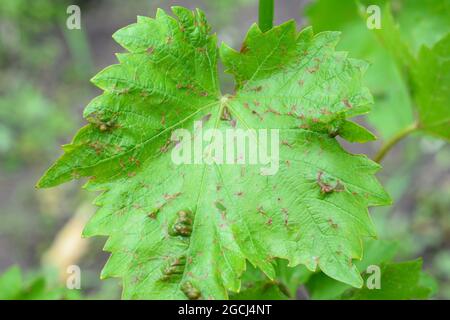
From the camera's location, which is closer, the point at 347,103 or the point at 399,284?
the point at 347,103

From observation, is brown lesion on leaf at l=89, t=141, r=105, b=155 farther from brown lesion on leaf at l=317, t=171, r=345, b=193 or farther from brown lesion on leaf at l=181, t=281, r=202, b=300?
brown lesion on leaf at l=317, t=171, r=345, b=193

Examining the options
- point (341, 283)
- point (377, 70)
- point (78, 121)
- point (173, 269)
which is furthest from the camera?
point (78, 121)

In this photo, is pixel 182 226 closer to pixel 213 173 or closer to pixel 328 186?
pixel 213 173

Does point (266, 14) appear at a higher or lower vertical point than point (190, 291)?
higher

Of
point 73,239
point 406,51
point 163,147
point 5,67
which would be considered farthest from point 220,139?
point 5,67

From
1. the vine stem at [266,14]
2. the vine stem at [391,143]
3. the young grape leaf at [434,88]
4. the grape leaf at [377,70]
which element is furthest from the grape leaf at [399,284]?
the grape leaf at [377,70]

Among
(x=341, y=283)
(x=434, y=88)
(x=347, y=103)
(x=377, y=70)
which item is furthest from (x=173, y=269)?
(x=377, y=70)

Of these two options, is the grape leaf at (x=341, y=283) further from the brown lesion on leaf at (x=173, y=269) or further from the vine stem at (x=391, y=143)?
the brown lesion on leaf at (x=173, y=269)
